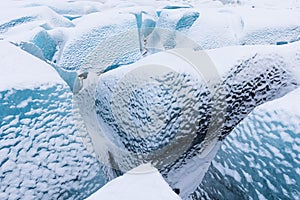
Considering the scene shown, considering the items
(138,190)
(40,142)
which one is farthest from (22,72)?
(138,190)

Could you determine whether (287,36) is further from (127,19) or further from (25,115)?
(25,115)

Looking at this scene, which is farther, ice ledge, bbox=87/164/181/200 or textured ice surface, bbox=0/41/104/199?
textured ice surface, bbox=0/41/104/199

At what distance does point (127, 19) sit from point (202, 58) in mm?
1247

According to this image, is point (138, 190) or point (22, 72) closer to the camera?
point (138, 190)

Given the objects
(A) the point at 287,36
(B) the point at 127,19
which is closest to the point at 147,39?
(B) the point at 127,19

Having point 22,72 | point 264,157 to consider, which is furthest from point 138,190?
point 22,72

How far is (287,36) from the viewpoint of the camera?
4.59ft

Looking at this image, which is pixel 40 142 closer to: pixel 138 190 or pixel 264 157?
pixel 138 190

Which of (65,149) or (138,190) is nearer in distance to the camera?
(138,190)

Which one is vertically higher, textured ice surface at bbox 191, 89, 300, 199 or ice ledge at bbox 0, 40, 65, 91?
ice ledge at bbox 0, 40, 65, 91

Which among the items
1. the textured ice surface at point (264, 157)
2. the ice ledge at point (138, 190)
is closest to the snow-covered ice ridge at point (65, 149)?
the textured ice surface at point (264, 157)

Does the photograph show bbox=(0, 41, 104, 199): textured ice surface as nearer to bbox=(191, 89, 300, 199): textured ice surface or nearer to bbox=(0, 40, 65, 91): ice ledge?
bbox=(0, 40, 65, 91): ice ledge

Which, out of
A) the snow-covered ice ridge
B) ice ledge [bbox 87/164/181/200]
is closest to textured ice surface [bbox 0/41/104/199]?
the snow-covered ice ridge

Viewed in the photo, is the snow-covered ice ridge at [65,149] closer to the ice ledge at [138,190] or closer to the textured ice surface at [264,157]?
the textured ice surface at [264,157]
